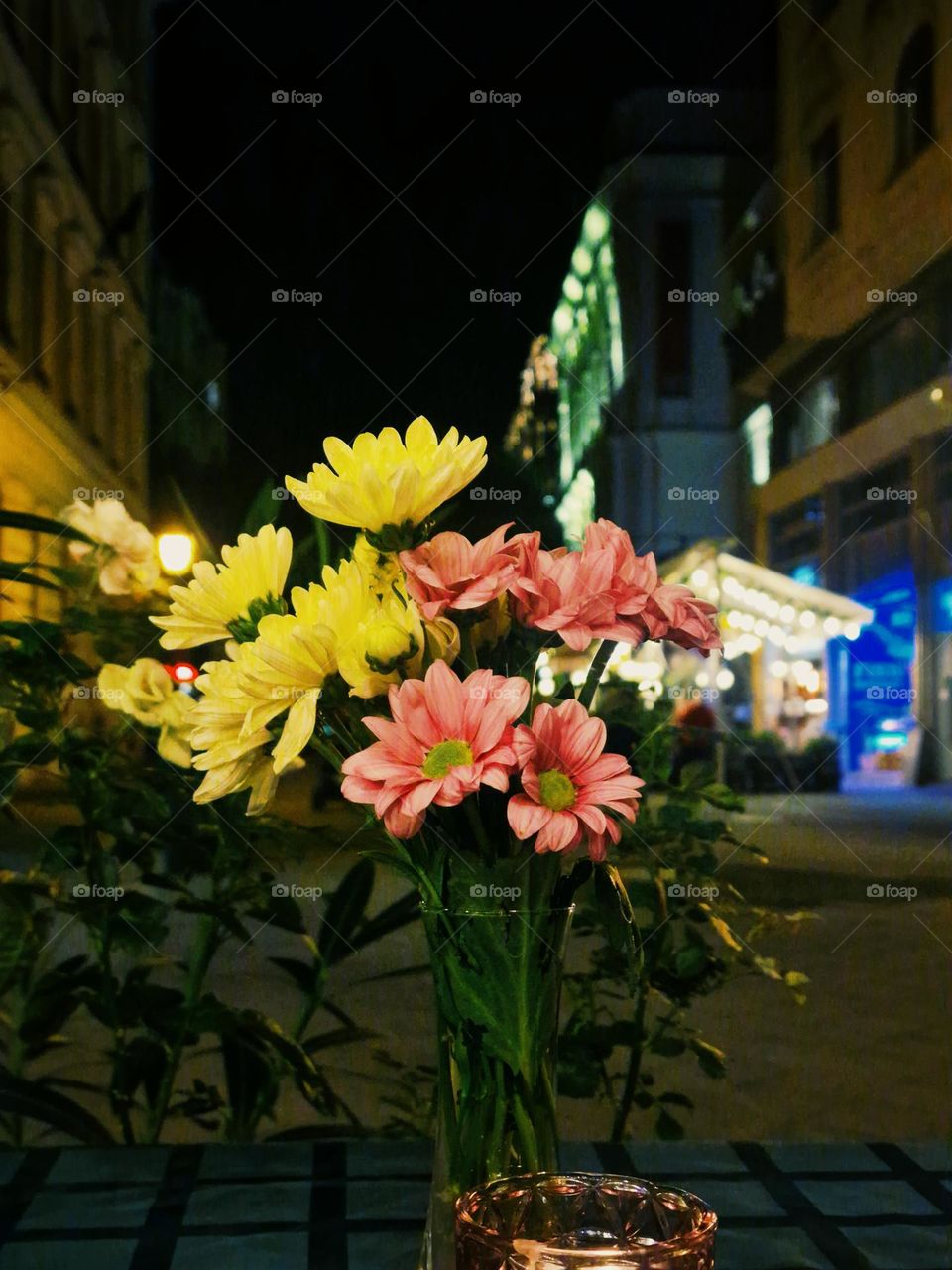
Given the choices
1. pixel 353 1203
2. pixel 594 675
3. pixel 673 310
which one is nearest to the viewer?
pixel 594 675

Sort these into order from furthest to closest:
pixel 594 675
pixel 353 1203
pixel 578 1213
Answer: pixel 353 1203, pixel 594 675, pixel 578 1213

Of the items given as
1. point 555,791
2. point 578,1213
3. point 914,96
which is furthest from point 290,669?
point 914,96

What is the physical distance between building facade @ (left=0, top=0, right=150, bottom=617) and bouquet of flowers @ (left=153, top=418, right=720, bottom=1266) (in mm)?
1101

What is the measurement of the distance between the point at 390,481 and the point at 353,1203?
0.59 metres

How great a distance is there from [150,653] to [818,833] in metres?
0.88

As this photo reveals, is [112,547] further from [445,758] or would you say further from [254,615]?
[445,758]

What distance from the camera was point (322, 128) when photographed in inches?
72.5

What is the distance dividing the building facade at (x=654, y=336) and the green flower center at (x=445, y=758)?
1.17 meters

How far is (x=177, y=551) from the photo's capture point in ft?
6.04

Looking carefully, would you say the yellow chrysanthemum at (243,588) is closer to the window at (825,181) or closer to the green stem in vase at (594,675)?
the green stem in vase at (594,675)

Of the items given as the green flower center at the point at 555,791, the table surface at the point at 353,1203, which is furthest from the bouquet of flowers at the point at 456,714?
the table surface at the point at 353,1203

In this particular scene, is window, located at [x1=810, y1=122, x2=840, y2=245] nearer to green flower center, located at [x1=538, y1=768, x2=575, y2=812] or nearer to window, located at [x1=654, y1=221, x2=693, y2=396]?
window, located at [x1=654, y1=221, x2=693, y2=396]

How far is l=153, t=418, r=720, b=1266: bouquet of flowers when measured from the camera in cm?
70

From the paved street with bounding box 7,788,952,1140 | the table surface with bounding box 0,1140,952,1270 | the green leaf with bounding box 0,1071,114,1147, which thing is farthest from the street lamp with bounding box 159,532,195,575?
the table surface with bounding box 0,1140,952,1270
